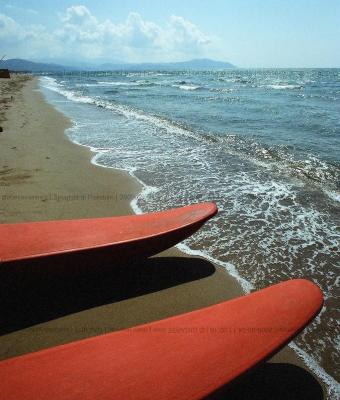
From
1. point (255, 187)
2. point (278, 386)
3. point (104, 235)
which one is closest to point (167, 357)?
point (278, 386)

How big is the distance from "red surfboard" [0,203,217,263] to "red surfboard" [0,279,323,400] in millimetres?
1281

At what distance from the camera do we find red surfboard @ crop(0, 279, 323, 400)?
1.99 meters

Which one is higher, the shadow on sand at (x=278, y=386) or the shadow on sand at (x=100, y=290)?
the shadow on sand at (x=100, y=290)

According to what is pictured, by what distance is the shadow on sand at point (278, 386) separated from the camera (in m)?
2.61

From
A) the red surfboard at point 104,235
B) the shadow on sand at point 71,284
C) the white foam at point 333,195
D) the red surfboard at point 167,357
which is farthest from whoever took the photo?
the white foam at point 333,195

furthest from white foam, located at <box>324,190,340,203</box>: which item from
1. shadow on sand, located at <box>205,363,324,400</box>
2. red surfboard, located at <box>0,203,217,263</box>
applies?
shadow on sand, located at <box>205,363,324,400</box>

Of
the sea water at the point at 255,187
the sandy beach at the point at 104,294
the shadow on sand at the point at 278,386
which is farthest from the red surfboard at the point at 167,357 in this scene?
the sea water at the point at 255,187

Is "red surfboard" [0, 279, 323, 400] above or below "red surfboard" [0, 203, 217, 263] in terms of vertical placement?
below

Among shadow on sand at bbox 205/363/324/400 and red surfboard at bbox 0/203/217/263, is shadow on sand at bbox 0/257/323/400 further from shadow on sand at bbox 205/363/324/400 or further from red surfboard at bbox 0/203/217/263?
red surfboard at bbox 0/203/217/263

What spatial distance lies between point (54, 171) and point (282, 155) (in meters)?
6.69

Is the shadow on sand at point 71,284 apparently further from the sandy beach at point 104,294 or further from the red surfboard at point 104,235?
the red surfboard at point 104,235

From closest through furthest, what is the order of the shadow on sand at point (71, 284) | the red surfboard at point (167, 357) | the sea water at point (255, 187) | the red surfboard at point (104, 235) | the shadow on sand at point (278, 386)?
the red surfboard at point (167, 357), the shadow on sand at point (278, 386), the shadow on sand at point (71, 284), the red surfboard at point (104, 235), the sea water at point (255, 187)

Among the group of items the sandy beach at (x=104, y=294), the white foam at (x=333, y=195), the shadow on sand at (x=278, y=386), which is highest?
the white foam at (x=333, y=195)

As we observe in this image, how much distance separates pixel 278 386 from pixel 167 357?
115 centimetres
